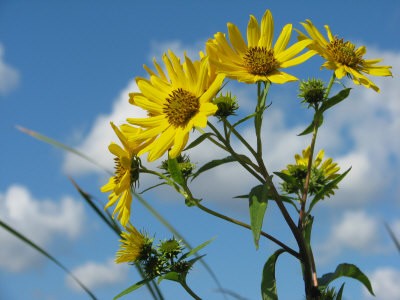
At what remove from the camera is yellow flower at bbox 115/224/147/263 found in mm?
3441

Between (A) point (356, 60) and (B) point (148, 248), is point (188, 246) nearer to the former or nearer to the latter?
(B) point (148, 248)

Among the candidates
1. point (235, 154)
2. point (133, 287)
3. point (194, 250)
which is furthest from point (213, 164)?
point (133, 287)

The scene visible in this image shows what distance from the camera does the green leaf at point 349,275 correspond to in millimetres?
3219

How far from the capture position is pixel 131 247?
3.45 meters

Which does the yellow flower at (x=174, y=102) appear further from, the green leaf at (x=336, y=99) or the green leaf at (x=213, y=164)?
the green leaf at (x=336, y=99)

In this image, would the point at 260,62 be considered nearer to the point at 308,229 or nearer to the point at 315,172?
the point at 308,229

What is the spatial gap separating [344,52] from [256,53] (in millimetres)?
689

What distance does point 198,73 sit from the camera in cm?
302

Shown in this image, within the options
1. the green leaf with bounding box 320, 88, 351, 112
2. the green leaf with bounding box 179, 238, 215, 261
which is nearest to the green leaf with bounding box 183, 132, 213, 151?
the green leaf with bounding box 179, 238, 215, 261

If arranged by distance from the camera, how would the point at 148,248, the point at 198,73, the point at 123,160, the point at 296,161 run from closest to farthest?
1. the point at 198,73
2. the point at 123,160
3. the point at 148,248
4. the point at 296,161

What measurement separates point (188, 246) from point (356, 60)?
158 cm

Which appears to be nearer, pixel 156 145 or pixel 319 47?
pixel 156 145

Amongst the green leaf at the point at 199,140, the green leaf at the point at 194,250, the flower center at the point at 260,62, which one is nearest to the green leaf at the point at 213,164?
the green leaf at the point at 199,140

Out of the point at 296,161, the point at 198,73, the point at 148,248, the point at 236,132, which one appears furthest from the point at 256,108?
the point at 296,161
